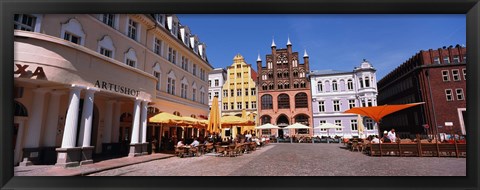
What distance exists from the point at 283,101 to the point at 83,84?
3433cm

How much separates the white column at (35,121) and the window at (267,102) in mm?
34195

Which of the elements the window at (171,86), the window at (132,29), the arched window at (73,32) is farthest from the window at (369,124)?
the arched window at (73,32)

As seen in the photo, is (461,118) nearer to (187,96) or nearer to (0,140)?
(187,96)

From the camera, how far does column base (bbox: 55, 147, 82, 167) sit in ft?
28.0

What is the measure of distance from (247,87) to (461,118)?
2786 cm

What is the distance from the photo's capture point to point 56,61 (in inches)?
331

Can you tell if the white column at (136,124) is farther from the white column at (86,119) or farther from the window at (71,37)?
the window at (71,37)

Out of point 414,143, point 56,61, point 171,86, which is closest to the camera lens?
point 56,61

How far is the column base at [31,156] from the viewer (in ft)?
29.3

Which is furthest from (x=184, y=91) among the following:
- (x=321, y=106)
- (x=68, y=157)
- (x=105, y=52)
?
(x=321, y=106)

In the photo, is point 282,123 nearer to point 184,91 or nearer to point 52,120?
point 184,91

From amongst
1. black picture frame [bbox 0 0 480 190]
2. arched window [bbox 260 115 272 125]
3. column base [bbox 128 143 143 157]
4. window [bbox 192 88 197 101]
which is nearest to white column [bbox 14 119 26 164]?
black picture frame [bbox 0 0 480 190]
